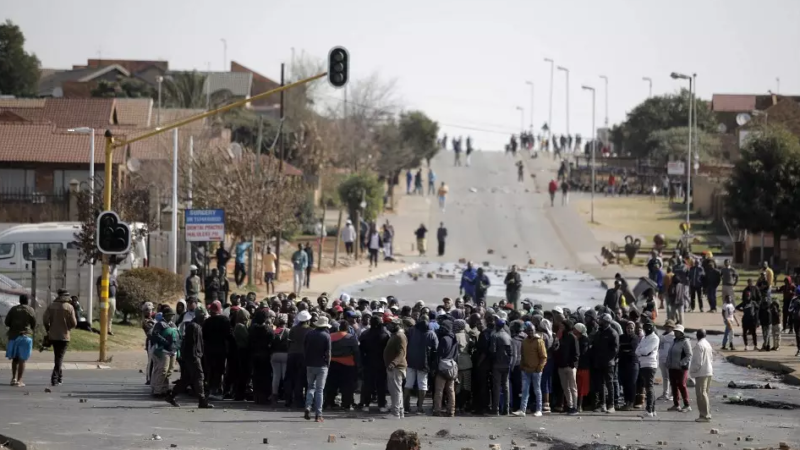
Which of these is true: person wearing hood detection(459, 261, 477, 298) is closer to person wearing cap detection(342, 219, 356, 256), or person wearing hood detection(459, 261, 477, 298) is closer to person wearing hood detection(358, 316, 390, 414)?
person wearing hood detection(358, 316, 390, 414)

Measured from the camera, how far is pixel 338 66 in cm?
2723

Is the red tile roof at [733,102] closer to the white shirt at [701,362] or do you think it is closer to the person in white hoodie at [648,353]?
the person in white hoodie at [648,353]

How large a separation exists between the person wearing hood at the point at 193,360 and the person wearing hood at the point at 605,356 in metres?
6.10

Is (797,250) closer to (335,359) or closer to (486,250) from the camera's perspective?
(486,250)

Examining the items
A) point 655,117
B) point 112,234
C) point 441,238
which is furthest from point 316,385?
point 655,117

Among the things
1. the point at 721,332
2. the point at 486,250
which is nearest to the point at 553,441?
the point at 721,332

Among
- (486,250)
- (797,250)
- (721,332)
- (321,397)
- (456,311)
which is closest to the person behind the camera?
(321,397)

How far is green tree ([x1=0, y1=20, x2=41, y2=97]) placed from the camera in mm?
106625

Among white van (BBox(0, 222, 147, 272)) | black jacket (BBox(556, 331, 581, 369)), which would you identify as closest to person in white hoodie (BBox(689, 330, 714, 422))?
black jacket (BBox(556, 331, 581, 369))

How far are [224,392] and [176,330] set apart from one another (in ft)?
5.69

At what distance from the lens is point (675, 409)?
22641mm

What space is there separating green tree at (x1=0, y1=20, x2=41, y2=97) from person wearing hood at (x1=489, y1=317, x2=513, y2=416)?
90093 mm

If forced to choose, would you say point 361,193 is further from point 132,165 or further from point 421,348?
point 421,348

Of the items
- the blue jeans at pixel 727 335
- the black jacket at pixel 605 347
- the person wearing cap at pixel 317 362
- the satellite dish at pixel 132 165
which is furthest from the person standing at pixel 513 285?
the satellite dish at pixel 132 165
